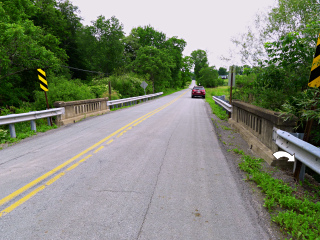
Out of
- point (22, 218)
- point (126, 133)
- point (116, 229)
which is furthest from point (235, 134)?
point (22, 218)

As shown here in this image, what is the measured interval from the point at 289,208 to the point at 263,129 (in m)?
2.86

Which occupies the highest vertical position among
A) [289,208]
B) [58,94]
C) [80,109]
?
[58,94]

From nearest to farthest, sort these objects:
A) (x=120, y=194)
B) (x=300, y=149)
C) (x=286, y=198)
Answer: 1. (x=286, y=198)
2. (x=120, y=194)
3. (x=300, y=149)

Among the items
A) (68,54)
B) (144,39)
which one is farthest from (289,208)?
(144,39)

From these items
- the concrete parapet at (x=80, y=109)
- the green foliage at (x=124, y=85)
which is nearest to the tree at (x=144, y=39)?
the green foliage at (x=124, y=85)

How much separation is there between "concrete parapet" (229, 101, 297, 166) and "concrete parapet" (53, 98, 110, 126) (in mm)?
8075

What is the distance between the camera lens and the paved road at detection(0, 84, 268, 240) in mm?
2617

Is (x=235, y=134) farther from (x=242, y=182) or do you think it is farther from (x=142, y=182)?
(x=142, y=182)

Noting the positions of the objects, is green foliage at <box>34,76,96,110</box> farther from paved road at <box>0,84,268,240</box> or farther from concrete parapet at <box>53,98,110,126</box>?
paved road at <box>0,84,268,240</box>

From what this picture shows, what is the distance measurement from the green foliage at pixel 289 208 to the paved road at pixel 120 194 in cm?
36

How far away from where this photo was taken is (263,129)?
18.5ft

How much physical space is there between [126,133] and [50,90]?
789cm

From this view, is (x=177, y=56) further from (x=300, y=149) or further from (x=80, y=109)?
(x=300, y=149)

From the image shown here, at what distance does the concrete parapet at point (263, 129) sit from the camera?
4.63 meters
